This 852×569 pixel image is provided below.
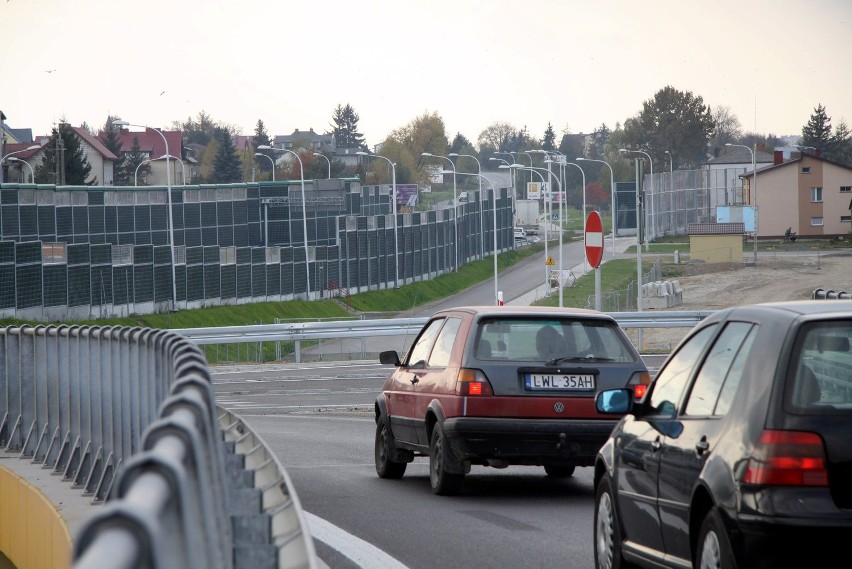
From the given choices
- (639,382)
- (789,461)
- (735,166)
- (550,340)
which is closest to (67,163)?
(735,166)

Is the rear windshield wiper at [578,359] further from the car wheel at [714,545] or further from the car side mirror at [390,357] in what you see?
the car wheel at [714,545]

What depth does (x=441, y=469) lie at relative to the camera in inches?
442

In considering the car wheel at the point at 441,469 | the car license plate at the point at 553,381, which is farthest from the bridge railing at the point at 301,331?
the car license plate at the point at 553,381

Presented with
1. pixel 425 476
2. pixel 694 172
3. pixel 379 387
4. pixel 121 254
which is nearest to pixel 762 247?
pixel 694 172

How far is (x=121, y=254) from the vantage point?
54.0 meters

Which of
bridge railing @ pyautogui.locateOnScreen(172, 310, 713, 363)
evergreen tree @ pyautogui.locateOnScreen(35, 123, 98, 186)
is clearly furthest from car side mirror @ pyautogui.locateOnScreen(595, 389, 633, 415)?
evergreen tree @ pyautogui.locateOnScreen(35, 123, 98, 186)

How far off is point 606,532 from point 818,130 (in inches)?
7016

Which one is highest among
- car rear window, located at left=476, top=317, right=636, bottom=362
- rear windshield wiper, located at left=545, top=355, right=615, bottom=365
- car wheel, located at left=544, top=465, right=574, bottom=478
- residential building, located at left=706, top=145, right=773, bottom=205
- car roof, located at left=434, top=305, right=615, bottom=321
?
residential building, located at left=706, top=145, right=773, bottom=205

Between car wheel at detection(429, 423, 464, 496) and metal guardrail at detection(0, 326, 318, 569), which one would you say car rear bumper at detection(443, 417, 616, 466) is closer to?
car wheel at detection(429, 423, 464, 496)

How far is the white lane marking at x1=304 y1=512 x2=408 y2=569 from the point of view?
26.4 ft

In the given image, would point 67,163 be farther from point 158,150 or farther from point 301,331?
point 301,331

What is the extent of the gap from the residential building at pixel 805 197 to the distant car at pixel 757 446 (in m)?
111

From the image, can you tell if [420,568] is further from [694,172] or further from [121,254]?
[694,172]

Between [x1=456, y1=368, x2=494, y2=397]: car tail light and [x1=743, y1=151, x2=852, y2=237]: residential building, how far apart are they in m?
107
